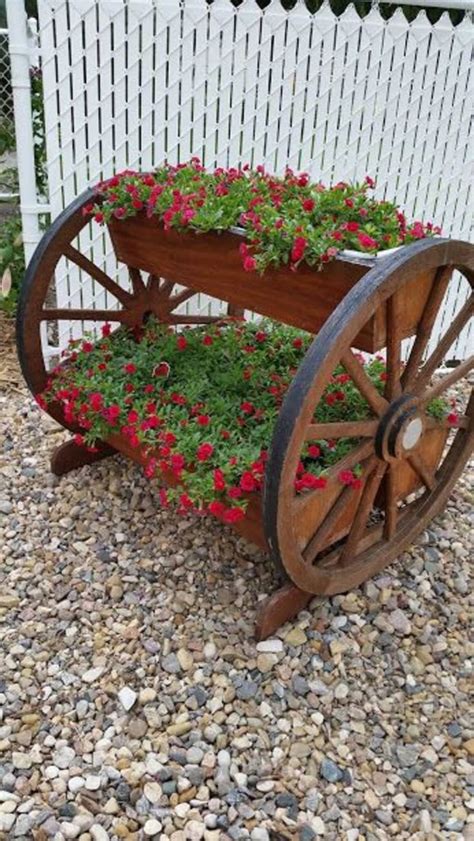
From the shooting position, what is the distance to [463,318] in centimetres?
237

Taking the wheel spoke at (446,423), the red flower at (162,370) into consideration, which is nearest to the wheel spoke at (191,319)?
the red flower at (162,370)

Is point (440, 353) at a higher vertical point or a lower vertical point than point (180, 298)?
higher

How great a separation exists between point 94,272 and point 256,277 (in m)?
0.88

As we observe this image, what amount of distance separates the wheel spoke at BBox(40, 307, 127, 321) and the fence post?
0.77 m

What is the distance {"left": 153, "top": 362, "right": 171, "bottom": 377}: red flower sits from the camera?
2758 millimetres

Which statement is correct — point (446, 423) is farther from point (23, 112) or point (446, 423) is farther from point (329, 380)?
point (23, 112)

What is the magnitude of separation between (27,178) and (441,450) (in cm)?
215

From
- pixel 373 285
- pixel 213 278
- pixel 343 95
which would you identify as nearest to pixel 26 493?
pixel 213 278

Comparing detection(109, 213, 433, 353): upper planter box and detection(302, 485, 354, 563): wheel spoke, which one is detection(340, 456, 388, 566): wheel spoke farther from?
detection(109, 213, 433, 353): upper planter box

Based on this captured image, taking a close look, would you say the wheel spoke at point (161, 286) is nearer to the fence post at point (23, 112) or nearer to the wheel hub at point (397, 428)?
the fence post at point (23, 112)

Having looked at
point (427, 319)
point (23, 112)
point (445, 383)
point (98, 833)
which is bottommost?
point (98, 833)

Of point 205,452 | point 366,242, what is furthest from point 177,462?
point 366,242

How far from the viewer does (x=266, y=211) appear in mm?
2180

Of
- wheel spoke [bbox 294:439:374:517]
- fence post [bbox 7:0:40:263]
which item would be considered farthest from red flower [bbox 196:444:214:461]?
fence post [bbox 7:0:40:263]
